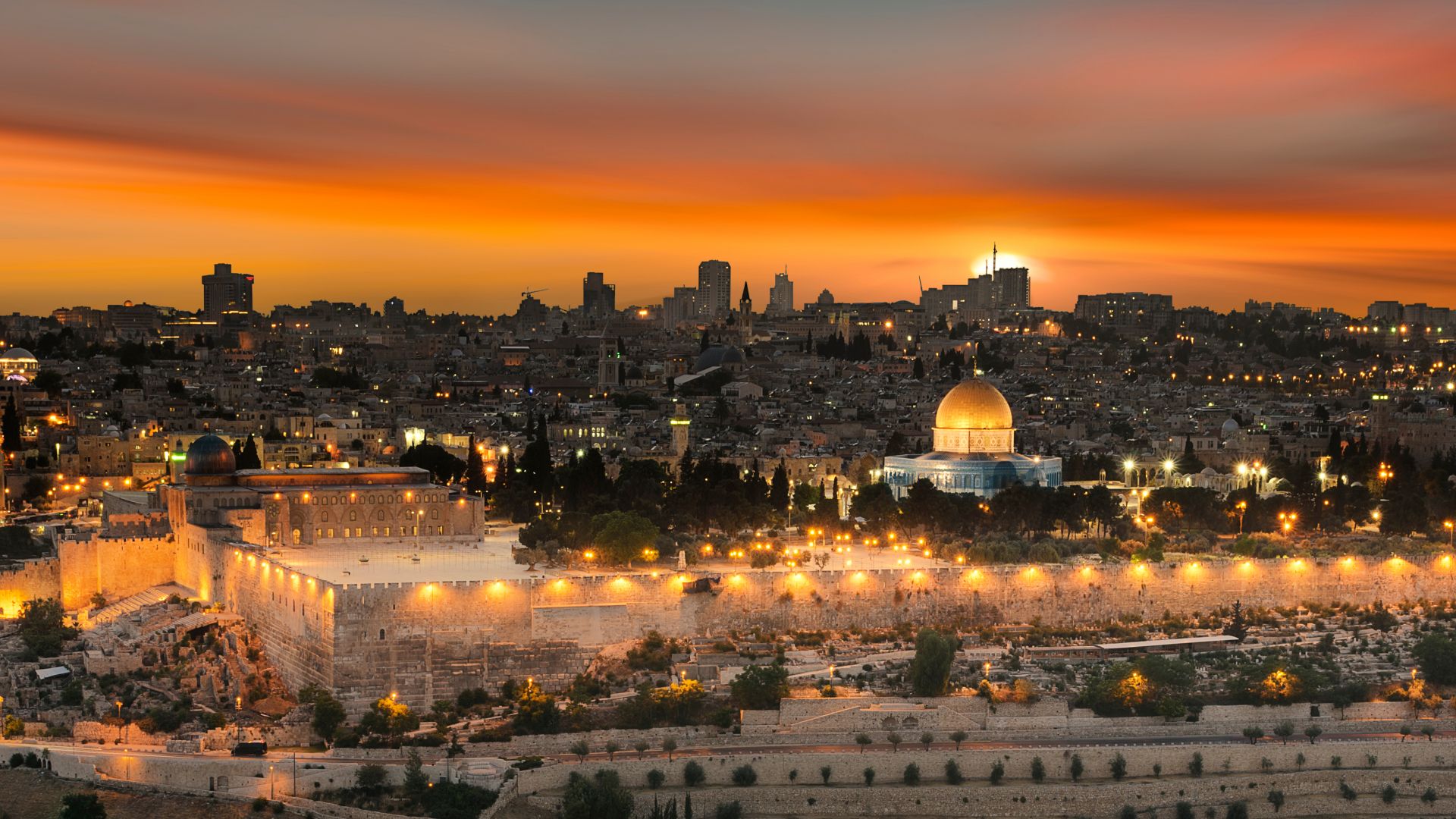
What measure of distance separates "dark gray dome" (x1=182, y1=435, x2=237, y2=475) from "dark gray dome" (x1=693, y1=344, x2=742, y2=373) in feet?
216

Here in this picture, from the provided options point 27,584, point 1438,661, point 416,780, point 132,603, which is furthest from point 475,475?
point 1438,661

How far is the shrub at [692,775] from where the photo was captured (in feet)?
105

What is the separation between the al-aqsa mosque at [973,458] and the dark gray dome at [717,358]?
182 ft

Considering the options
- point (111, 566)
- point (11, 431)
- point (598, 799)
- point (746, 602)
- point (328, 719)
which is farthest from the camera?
point (11, 431)

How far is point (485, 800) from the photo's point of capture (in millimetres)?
30750

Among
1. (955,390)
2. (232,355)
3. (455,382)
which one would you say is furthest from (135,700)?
(232,355)

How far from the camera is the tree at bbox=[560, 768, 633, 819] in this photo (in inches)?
1203

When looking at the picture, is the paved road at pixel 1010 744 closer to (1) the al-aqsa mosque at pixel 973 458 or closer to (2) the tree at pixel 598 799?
(2) the tree at pixel 598 799

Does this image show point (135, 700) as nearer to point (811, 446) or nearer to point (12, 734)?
point (12, 734)

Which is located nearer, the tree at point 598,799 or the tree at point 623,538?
the tree at point 598,799

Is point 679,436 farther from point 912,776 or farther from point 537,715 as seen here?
point 912,776

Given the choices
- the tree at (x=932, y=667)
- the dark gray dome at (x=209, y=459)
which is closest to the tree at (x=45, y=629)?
the dark gray dome at (x=209, y=459)

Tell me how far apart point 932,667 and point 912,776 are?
2.90m

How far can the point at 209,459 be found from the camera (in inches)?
1751
